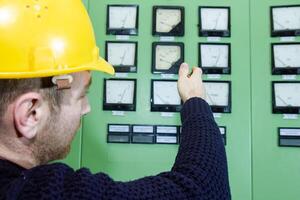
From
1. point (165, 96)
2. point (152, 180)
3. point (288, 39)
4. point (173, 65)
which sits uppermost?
point (288, 39)

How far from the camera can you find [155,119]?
63.7 inches

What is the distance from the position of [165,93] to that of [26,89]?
2.77ft

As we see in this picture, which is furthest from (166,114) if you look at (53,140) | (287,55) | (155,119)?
(53,140)

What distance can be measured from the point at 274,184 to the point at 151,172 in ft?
1.60

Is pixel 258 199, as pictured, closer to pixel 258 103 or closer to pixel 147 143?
pixel 258 103

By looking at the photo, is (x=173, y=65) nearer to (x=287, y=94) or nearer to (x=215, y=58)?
(x=215, y=58)

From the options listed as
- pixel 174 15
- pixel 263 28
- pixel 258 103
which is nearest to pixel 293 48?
pixel 263 28

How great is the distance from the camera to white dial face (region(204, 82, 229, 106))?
1613mm

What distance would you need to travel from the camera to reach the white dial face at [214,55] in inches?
64.1

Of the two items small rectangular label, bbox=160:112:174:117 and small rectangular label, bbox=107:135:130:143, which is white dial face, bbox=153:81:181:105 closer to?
small rectangular label, bbox=160:112:174:117

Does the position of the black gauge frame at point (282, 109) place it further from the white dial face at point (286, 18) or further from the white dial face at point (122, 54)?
the white dial face at point (122, 54)

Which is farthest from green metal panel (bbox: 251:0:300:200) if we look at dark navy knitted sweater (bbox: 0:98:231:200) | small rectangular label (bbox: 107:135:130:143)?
dark navy knitted sweater (bbox: 0:98:231:200)

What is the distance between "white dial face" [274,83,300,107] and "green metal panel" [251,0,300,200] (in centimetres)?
3

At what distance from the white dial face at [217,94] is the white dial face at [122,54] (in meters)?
0.33
